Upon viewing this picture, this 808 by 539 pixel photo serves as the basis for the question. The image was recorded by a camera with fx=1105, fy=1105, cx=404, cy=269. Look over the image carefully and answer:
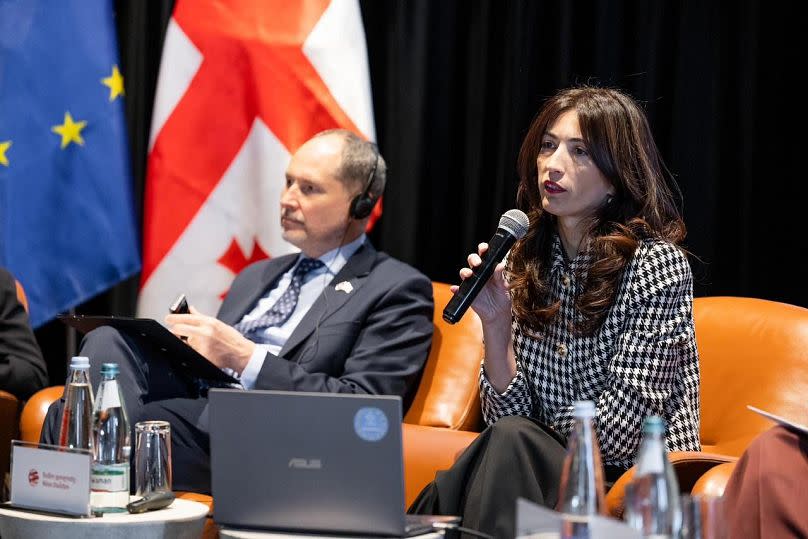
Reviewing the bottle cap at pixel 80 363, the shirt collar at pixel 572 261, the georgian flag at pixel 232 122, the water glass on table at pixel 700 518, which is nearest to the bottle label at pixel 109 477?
the bottle cap at pixel 80 363

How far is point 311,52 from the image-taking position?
11.3 feet

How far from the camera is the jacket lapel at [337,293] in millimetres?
2979

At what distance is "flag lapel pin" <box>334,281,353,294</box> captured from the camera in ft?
9.98

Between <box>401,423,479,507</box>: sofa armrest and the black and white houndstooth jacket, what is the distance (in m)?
0.14

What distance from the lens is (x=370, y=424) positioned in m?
1.67

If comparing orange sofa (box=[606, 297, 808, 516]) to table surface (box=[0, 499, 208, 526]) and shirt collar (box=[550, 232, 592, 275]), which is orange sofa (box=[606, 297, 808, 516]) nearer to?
shirt collar (box=[550, 232, 592, 275])

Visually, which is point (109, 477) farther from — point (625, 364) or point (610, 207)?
point (610, 207)

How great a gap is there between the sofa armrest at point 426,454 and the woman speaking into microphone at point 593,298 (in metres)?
0.15

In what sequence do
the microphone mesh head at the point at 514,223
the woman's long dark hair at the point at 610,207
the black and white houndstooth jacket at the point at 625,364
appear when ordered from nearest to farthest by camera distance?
the microphone mesh head at the point at 514,223 → the black and white houndstooth jacket at the point at 625,364 → the woman's long dark hair at the point at 610,207

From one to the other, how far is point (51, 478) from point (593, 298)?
1.19m

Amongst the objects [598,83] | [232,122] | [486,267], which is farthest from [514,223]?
[232,122]

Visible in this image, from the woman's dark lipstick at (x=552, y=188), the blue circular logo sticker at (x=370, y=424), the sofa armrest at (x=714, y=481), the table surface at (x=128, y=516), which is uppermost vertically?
the woman's dark lipstick at (x=552, y=188)

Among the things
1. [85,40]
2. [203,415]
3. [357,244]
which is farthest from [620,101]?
[85,40]

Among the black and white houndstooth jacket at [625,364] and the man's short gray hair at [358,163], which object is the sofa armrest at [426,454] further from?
the man's short gray hair at [358,163]
